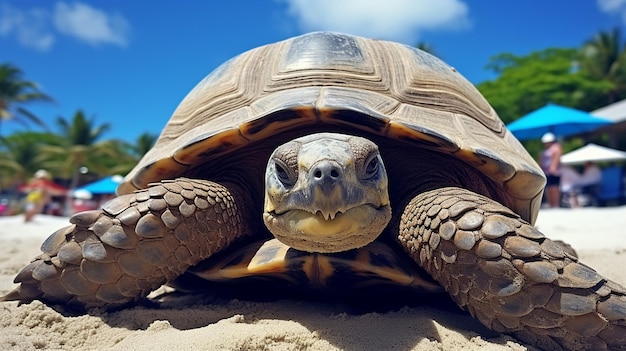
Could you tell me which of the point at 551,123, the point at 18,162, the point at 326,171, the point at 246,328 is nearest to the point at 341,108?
the point at 326,171

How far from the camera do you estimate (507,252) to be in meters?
1.69

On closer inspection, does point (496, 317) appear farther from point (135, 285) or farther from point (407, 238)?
point (135, 285)

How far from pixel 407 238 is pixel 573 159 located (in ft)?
43.9

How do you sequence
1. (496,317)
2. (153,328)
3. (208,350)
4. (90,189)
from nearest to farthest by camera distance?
(208,350), (496,317), (153,328), (90,189)

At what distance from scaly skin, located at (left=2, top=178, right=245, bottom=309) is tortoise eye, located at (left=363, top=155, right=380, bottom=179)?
762 millimetres

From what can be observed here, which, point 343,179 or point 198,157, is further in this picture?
point 198,157

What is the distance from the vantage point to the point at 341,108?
89.0 inches

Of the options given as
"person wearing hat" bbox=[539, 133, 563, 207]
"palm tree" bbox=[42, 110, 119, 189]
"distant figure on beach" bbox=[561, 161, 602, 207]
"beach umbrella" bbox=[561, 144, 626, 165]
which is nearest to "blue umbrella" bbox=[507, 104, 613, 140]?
"beach umbrella" bbox=[561, 144, 626, 165]

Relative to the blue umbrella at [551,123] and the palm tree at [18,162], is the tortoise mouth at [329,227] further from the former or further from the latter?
the palm tree at [18,162]

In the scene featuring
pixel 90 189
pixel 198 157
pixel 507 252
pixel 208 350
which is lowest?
pixel 208 350

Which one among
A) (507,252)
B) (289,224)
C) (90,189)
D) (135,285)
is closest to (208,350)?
(289,224)

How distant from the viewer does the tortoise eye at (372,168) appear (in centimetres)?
180

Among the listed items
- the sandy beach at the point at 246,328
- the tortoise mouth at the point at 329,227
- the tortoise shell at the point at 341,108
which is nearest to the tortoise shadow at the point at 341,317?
the sandy beach at the point at 246,328

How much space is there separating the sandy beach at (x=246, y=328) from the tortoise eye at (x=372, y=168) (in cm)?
57
